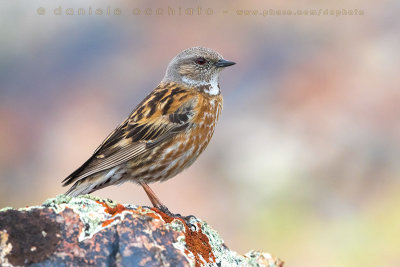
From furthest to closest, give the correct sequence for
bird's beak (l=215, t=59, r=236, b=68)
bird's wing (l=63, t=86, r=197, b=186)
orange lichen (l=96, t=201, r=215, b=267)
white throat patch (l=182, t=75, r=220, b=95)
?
bird's beak (l=215, t=59, r=236, b=68), white throat patch (l=182, t=75, r=220, b=95), bird's wing (l=63, t=86, r=197, b=186), orange lichen (l=96, t=201, r=215, b=267)

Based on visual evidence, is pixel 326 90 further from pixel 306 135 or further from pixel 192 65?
pixel 192 65

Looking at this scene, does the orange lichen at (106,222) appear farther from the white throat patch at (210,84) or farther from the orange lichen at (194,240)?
the white throat patch at (210,84)

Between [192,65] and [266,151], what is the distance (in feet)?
12.5

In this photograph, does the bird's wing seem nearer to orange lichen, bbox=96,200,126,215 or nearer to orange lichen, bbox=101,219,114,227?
orange lichen, bbox=96,200,126,215

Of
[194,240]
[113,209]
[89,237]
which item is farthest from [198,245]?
[89,237]

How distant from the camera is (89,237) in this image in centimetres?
423

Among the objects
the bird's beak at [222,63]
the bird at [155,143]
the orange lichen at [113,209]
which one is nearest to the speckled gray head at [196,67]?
the bird's beak at [222,63]

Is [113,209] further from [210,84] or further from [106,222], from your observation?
[210,84]

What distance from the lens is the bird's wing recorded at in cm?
643

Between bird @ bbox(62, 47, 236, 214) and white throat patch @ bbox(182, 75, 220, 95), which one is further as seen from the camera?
white throat patch @ bbox(182, 75, 220, 95)

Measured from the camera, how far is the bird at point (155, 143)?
6.44 metres

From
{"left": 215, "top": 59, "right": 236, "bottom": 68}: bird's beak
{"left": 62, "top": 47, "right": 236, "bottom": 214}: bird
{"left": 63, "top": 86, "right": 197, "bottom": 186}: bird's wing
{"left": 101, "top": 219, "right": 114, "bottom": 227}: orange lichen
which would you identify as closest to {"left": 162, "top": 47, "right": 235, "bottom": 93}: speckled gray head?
{"left": 215, "top": 59, "right": 236, "bottom": 68}: bird's beak

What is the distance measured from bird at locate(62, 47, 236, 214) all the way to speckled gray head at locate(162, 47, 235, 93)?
147mm

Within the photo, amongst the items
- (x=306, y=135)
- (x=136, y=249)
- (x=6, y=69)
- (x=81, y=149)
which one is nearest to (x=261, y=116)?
(x=306, y=135)
